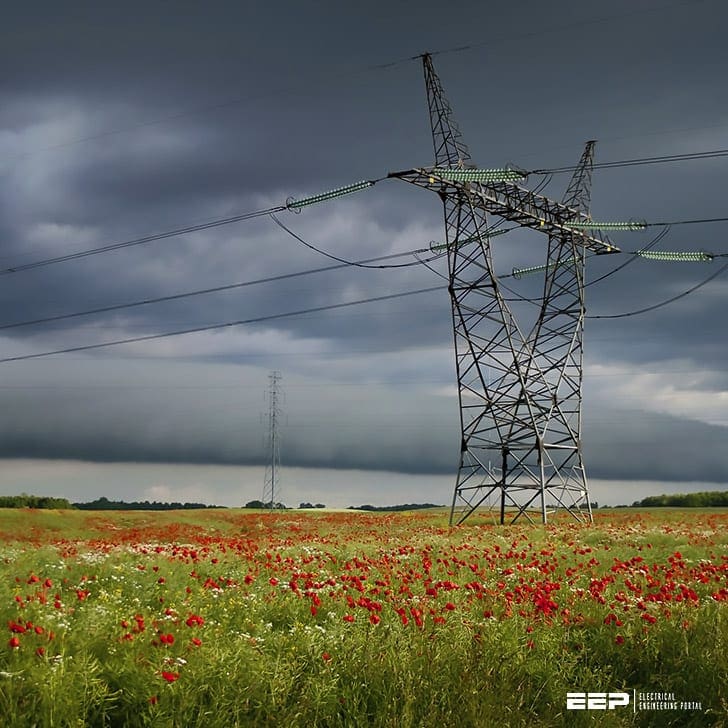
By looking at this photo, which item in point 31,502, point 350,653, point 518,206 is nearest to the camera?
point 350,653

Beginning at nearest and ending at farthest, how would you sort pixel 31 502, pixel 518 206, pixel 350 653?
pixel 350 653, pixel 518 206, pixel 31 502

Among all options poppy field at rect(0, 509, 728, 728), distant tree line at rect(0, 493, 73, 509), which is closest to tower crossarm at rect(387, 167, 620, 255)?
poppy field at rect(0, 509, 728, 728)

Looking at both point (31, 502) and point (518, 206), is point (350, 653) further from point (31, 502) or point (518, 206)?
point (31, 502)

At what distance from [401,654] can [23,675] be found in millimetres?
3478

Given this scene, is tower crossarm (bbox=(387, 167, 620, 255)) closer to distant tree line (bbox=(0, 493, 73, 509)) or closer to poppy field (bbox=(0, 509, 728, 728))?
poppy field (bbox=(0, 509, 728, 728))

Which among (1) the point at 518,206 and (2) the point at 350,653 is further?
(1) the point at 518,206

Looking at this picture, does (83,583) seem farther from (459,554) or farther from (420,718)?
(459,554)

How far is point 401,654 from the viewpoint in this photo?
7016mm

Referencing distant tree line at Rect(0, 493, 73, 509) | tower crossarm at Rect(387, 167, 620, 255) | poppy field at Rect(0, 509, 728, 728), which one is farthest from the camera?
distant tree line at Rect(0, 493, 73, 509)

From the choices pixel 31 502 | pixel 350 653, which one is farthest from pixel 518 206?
pixel 31 502

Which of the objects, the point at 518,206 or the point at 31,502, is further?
the point at 31,502

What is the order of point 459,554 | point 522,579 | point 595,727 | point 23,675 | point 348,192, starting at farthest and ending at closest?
point 348,192, point 459,554, point 522,579, point 595,727, point 23,675

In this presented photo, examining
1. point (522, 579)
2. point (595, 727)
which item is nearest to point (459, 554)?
point (522, 579)

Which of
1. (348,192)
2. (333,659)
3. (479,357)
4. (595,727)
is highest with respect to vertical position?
(348,192)
